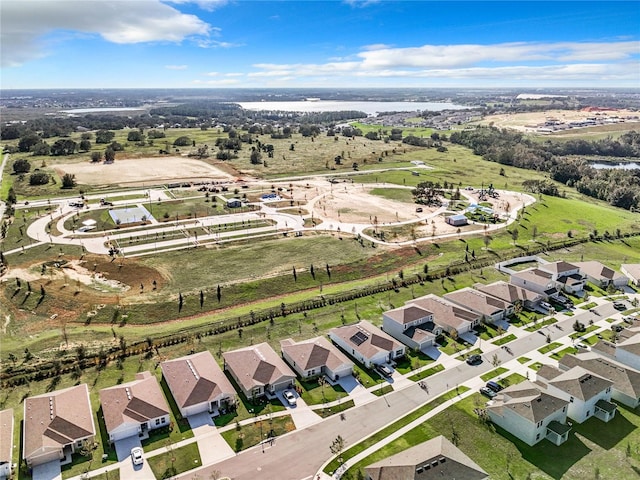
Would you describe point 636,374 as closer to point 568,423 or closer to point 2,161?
point 568,423

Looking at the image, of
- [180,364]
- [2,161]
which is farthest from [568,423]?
[2,161]

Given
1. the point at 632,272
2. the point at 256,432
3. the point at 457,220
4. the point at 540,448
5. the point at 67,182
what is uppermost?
the point at 67,182

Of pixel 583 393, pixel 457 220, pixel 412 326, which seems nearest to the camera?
pixel 583 393

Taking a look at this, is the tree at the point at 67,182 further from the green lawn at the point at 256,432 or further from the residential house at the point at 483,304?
the green lawn at the point at 256,432

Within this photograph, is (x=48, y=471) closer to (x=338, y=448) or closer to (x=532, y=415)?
(x=338, y=448)

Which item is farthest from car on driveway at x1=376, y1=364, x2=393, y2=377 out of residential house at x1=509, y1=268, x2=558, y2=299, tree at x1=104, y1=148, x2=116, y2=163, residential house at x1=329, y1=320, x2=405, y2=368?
tree at x1=104, y1=148, x2=116, y2=163

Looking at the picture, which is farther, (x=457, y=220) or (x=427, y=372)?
(x=457, y=220)

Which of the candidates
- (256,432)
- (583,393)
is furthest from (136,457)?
(583,393)
